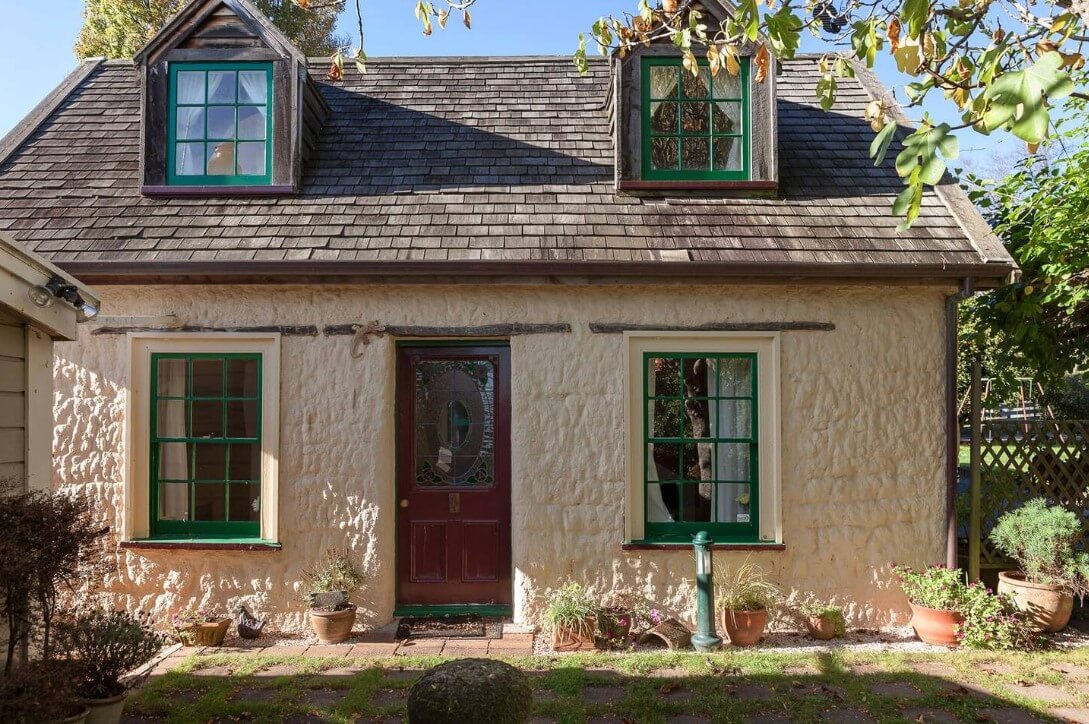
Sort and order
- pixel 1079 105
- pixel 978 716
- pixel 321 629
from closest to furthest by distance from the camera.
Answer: pixel 978 716 < pixel 321 629 < pixel 1079 105

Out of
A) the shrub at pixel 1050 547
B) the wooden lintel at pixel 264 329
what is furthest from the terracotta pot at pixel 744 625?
the wooden lintel at pixel 264 329

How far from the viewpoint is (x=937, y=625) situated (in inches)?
232

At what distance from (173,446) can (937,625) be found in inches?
254

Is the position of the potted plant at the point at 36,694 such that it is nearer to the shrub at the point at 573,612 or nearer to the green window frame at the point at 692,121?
the shrub at the point at 573,612

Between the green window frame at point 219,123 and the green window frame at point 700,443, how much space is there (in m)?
4.26

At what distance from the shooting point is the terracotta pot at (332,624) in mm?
5906

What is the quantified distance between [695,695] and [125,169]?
6998 mm

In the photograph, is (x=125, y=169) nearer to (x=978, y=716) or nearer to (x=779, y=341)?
(x=779, y=341)

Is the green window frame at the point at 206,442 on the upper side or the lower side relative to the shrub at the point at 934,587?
upper

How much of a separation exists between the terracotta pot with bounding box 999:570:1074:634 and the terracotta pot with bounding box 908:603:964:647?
616 mm

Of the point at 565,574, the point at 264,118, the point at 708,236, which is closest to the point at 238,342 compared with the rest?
the point at 264,118

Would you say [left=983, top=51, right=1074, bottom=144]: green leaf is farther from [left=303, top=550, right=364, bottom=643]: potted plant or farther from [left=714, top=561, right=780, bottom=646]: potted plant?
[left=303, top=550, right=364, bottom=643]: potted plant

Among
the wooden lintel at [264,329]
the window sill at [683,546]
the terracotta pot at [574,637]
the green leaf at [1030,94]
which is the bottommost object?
the terracotta pot at [574,637]

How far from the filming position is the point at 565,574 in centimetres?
621
